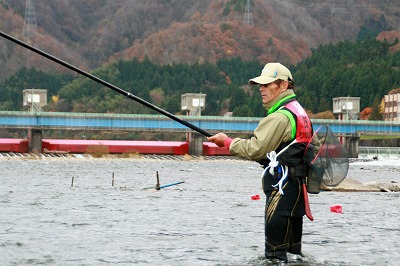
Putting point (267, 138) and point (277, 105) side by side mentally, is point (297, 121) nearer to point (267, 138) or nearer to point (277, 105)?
point (277, 105)

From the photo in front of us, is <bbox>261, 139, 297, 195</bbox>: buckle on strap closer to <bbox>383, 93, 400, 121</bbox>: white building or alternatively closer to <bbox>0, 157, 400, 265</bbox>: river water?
<bbox>0, 157, 400, 265</bbox>: river water

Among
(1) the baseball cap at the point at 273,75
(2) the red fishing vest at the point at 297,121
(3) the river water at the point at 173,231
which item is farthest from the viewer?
(3) the river water at the point at 173,231

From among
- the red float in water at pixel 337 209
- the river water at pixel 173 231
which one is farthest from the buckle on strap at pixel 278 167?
the red float in water at pixel 337 209

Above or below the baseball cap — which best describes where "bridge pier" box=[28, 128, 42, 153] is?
below

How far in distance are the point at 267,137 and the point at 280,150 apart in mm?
402

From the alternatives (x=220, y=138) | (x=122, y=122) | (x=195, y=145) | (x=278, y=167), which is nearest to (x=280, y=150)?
(x=278, y=167)

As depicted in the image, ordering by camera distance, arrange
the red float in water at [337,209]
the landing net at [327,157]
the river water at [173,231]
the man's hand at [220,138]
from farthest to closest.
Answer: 1. the red float in water at [337,209]
2. the river water at [173,231]
3. the man's hand at [220,138]
4. the landing net at [327,157]

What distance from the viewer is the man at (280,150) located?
1230 cm

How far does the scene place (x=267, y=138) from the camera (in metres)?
12.2

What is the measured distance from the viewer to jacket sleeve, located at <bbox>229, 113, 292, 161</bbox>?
1223 cm

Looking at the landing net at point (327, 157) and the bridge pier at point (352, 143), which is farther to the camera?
the bridge pier at point (352, 143)

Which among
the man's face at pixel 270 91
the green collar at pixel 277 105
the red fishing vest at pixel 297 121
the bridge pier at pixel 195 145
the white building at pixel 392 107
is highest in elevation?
the white building at pixel 392 107

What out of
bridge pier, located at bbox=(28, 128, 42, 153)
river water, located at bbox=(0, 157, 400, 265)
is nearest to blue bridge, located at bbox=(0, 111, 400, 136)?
bridge pier, located at bbox=(28, 128, 42, 153)

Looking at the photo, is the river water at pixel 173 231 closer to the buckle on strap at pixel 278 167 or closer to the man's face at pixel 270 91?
the buckle on strap at pixel 278 167
